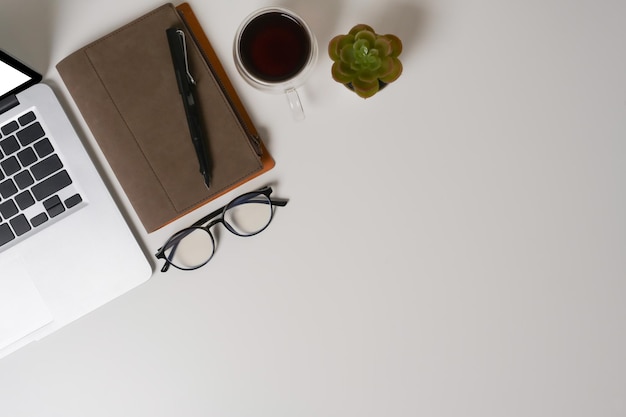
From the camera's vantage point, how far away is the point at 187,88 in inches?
27.6

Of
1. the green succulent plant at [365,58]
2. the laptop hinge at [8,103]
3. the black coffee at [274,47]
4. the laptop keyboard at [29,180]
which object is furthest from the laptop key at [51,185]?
the green succulent plant at [365,58]

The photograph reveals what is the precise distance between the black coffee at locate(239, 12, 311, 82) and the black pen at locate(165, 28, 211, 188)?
87mm

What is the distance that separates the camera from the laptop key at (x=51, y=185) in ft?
2.42

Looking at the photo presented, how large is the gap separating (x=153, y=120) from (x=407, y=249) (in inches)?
17.6

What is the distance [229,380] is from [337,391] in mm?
185

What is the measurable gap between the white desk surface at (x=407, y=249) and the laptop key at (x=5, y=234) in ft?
0.59

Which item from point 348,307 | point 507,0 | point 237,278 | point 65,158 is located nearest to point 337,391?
point 348,307

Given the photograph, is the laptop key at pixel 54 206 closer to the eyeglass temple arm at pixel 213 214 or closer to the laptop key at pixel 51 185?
the laptop key at pixel 51 185

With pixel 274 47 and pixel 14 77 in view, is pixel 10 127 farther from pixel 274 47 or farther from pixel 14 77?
pixel 274 47

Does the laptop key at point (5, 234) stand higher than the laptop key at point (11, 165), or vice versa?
the laptop key at point (11, 165)

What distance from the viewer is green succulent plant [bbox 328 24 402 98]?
648 mm

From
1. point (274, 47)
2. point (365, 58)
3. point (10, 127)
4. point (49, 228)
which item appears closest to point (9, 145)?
point (10, 127)

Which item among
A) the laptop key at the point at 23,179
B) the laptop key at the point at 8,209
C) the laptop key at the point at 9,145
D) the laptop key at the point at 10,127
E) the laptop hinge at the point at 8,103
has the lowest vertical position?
the laptop key at the point at 8,209

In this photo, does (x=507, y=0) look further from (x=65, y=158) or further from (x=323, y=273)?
(x=65, y=158)
